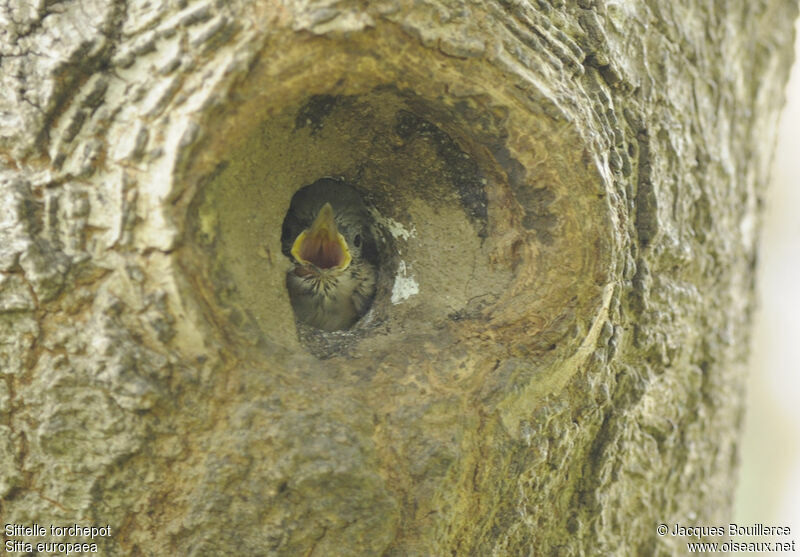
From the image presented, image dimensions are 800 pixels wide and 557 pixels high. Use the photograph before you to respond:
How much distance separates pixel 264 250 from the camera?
1.37m

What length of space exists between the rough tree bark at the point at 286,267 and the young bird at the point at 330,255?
585 millimetres

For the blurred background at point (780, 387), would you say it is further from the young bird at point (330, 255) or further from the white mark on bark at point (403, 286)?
the white mark on bark at point (403, 286)

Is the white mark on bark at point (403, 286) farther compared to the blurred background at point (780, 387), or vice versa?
the blurred background at point (780, 387)

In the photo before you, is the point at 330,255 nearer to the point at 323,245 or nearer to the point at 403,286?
the point at 323,245

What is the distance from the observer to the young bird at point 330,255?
7.11 ft

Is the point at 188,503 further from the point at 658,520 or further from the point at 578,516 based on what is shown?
the point at 658,520

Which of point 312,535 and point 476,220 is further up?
point 476,220

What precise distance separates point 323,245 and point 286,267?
2.53 feet

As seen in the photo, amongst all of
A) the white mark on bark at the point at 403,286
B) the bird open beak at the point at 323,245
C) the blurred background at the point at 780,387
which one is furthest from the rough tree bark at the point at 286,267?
the blurred background at the point at 780,387

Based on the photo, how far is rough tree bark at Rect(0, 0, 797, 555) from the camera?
3.82 feet

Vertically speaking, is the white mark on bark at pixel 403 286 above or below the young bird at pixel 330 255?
below

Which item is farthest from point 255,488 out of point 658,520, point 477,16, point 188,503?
point 658,520

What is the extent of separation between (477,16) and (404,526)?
0.96 metres

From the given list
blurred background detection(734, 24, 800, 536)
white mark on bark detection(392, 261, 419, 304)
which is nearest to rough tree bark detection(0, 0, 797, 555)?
white mark on bark detection(392, 261, 419, 304)
